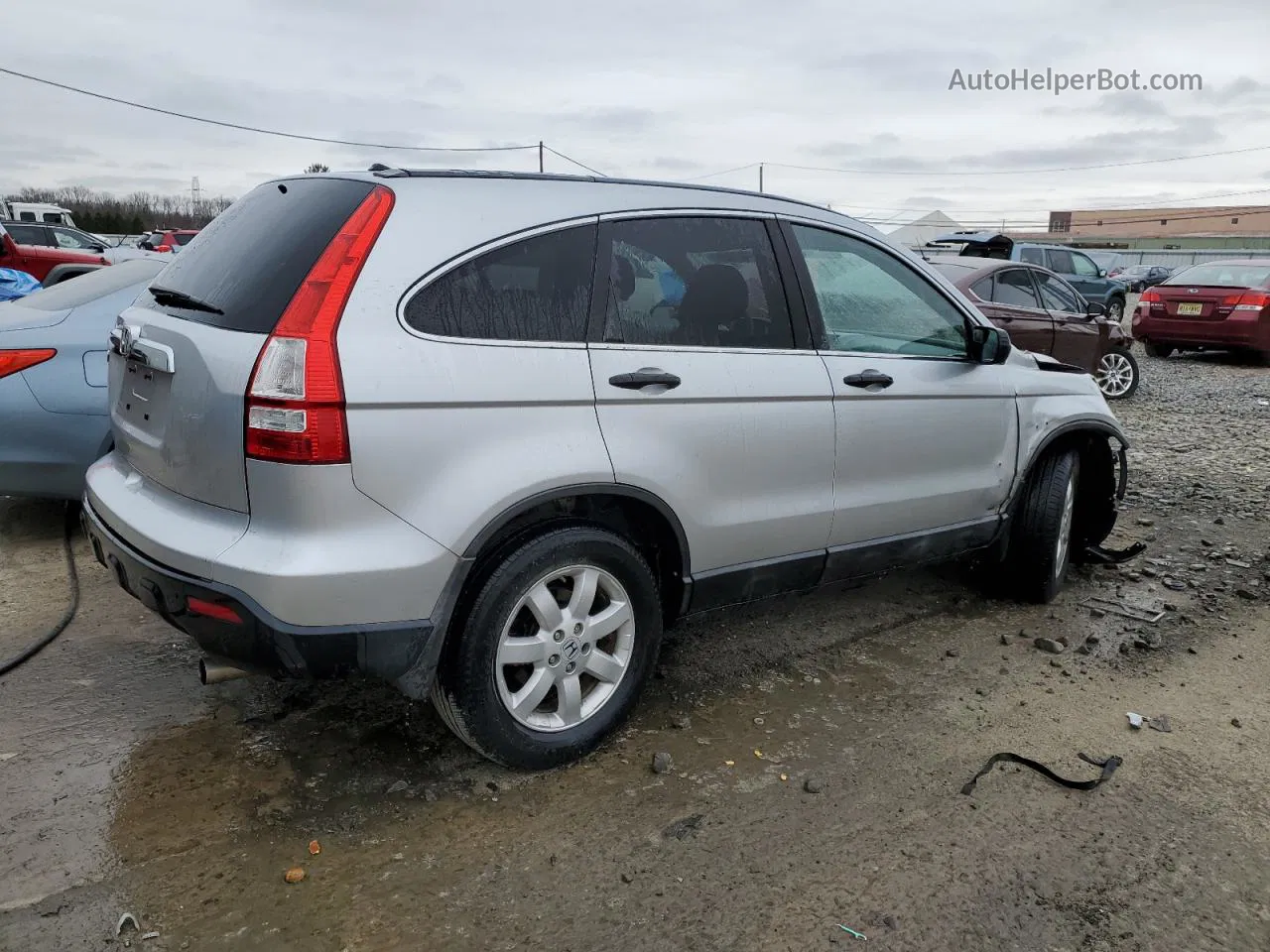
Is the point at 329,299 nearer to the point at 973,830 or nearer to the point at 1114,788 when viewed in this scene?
the point at 973,830

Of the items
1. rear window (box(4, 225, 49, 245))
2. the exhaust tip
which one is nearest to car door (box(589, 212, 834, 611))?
the exhaust tip

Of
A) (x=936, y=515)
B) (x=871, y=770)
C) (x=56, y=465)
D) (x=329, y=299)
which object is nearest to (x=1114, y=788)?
(x=871, y=770)

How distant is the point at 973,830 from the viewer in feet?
→ 9.27

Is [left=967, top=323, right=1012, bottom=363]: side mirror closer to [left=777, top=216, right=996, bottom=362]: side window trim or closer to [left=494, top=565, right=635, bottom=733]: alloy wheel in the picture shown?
[left=777, top=216, right=996, bottom=362]: side window trim

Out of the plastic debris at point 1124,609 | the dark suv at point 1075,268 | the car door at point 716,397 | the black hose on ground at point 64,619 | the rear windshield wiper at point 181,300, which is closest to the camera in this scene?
the rear windshield wiper at point 181,300

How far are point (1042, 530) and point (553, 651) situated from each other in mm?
2615

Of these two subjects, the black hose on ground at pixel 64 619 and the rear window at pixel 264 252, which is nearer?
the rear window at pixel 264 252

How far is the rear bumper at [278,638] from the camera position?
8.09 ft

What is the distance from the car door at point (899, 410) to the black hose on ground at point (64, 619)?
3067 millimetres

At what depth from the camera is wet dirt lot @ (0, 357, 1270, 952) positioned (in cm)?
242

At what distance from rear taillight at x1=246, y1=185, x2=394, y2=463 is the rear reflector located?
1.35 feet

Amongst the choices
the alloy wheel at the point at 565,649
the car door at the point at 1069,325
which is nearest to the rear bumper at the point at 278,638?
the alloy wheel at the point at 565,649

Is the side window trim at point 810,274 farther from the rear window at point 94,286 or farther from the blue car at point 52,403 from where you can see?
the rear window at point 94,286

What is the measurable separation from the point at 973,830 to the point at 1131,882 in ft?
1.36
